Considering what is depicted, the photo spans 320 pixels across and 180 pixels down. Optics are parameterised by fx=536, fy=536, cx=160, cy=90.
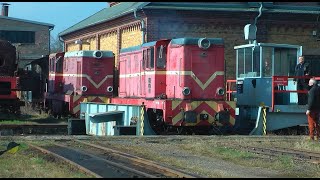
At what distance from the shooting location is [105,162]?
1028 centimetres

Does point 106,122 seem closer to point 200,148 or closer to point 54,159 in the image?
point 200,148

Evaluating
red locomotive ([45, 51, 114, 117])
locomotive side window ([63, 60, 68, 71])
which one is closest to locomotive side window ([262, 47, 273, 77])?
red locomotive ([45, 51, 114, 117])

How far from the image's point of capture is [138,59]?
19.4m

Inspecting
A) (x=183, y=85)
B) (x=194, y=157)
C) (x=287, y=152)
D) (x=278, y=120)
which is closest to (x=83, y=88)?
(x=183, y=85)

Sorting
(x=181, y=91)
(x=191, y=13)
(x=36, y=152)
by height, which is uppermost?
(x=191, y=13)

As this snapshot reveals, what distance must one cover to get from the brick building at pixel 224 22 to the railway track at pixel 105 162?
13.8m

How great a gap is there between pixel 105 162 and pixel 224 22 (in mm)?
18537

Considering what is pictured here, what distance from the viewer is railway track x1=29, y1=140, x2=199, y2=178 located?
8.75m

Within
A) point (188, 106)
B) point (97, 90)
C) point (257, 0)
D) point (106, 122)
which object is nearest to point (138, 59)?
point (106, 122)

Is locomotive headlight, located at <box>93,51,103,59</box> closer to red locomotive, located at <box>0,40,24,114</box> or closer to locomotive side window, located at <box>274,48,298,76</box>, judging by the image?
red locomotive, located at <box>0,40,24,114</box>

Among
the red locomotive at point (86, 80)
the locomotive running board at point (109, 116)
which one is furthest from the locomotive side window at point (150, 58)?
the red locomotive at point (86, 80)

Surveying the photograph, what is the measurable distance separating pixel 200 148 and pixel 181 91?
3965 mm

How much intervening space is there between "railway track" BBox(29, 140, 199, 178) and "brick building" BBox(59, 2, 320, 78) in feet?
45.3

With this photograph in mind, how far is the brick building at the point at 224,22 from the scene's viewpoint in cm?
2661
